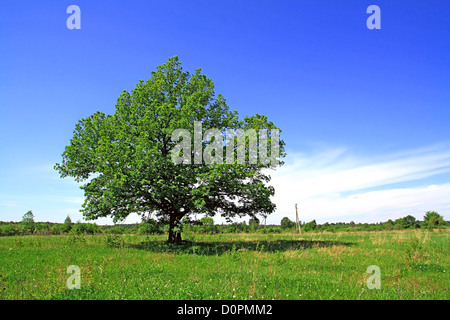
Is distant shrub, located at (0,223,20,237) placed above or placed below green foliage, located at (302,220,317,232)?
above

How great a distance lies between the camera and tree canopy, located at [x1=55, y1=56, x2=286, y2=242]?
1839cm

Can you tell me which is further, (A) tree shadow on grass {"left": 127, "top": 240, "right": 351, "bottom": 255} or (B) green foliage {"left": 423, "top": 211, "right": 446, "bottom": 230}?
(B) green foliage {"left": 423, "top": 211, "right": 446, "bottom": 230}

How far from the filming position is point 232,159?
18.5 meters

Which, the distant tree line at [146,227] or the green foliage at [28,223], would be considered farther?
the green foliage at [28,223]

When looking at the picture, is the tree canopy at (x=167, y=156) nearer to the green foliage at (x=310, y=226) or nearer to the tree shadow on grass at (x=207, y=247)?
the tree shadow on grass at (x=207, y=247)

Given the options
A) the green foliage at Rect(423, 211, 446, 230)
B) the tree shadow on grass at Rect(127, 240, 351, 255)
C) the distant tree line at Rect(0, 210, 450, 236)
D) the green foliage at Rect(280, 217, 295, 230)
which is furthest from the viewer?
the green foliage at Rect(280, 217, 295, 230)

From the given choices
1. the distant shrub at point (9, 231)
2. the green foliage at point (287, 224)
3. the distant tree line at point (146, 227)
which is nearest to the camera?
the distant tree line at point (146, 227)

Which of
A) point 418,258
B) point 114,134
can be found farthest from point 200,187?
point 418,258

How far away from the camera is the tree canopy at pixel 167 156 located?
60.3ft

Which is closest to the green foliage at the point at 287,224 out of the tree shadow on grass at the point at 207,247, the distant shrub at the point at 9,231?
the tree shadow on grass at the point at 207,247

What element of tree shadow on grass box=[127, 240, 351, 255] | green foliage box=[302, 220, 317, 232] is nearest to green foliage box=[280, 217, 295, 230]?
green foliage box=[302, 220, 317, 232]

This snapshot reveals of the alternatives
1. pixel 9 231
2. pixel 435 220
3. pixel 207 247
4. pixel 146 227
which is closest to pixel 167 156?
pixel 207 247

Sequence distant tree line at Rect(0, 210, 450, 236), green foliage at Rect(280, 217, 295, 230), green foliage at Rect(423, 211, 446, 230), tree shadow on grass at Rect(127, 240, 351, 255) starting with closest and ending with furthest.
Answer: tree shadow on grass at Rect(127, 240, 351, 255) < distant tree line at Rect(0, 210, 450, 236) < green foliage at Rect(423, 211, 446, 230) < green foliage at Rect(280, 217, 295, 230)

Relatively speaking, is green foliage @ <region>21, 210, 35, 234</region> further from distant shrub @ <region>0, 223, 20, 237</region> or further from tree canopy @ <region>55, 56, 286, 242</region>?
tree canopy @ <region>55, 56, 286, 242</region>
